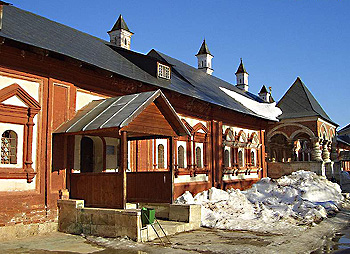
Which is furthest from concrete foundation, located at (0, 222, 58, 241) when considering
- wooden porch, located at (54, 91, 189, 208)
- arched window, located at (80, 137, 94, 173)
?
arched window, located at (80, 137, 94, 173)

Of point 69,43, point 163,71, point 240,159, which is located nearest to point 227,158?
point 240,159

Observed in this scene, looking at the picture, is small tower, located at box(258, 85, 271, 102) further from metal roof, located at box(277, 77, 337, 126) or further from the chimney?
metal roof, located at box(277, 77, 337, 126)

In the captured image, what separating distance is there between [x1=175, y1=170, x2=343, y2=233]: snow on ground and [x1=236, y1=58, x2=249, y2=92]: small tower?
2007cm

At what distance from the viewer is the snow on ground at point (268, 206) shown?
12.0 metres

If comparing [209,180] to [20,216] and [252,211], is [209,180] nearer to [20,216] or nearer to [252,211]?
[252,211]

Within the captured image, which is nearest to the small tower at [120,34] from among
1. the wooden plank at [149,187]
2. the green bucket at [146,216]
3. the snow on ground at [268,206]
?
the snow on ground at [268,206]

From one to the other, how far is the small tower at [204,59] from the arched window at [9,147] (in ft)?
78.6

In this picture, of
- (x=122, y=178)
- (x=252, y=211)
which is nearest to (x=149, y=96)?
(x=122, y=178)

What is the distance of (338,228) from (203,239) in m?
5.06

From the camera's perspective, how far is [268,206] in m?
14.9

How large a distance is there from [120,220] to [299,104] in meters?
26.2

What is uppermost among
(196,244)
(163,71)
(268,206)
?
(163,71)

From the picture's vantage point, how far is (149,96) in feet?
34.6

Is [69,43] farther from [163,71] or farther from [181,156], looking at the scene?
[181,156]
